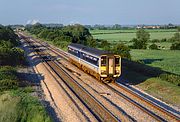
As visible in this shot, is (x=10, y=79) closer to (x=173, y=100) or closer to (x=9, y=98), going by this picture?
(x=9, y=98)

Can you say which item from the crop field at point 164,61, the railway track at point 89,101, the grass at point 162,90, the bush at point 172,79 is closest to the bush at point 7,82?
the railway track at point 89,101

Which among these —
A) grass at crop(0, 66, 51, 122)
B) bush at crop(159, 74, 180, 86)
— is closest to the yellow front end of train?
bush at crop(159, 74, 180, 86)

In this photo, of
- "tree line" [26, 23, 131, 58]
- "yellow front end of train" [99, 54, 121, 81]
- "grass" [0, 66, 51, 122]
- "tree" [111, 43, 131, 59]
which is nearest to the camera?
"grass" [0, 66, 51, 122]

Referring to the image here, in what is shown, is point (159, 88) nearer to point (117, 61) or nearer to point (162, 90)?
point (162, 90)

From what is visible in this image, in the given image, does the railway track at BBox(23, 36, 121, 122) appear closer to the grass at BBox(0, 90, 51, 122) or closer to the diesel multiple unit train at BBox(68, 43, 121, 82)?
the diesel multiple unit train at BBox(68, 43, 121, 82)

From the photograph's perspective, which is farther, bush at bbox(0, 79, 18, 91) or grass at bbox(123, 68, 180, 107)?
bush at bbox(0, 79, 18, 91)

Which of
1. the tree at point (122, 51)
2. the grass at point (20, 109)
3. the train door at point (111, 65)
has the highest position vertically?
the train door at point (111, 65)

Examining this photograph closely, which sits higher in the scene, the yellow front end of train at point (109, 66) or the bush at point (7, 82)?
the yellow front end of train at point (109, 66)

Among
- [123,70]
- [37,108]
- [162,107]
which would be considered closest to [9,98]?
[37,108]

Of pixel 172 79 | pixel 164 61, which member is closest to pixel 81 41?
pixel 164 61

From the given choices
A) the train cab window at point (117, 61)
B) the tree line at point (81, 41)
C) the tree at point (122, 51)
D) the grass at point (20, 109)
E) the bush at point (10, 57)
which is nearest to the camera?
the grass at point (20, 109)

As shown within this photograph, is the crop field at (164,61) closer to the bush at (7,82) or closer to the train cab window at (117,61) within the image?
the train cab window at (117,61)

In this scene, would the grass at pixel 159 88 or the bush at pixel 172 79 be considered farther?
the bush at pixel 172 79

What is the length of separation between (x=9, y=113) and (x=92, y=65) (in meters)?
14.2
